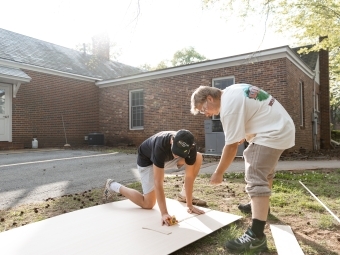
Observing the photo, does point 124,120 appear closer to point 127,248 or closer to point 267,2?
point 267,2

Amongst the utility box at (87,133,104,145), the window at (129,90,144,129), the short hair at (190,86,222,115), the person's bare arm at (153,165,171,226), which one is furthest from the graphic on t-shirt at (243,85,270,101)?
the utility box at (87,133,104,145)

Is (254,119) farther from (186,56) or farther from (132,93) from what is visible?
(186,56)

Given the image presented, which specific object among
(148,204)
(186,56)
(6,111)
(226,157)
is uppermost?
(186,56)

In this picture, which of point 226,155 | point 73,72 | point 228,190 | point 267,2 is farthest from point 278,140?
point 73,72

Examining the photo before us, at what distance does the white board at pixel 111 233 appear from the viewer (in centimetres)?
212

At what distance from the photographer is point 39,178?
17.7 ft

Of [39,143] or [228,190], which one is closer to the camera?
[228,190]

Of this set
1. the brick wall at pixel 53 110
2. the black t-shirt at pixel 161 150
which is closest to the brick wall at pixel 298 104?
the black t-shirt at pixel 161 150

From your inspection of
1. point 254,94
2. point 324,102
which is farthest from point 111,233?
point 324,102

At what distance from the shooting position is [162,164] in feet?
8.35

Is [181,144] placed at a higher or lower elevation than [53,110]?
lower

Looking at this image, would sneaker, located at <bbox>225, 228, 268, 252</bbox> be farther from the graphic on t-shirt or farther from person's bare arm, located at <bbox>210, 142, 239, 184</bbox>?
the graphic on t-shirt

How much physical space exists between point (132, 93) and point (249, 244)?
11316 mm

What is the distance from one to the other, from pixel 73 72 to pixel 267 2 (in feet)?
30.3
